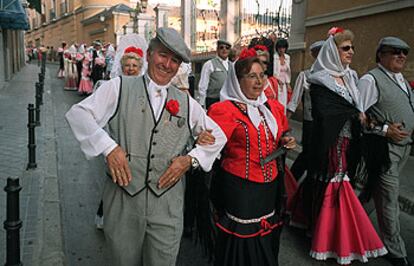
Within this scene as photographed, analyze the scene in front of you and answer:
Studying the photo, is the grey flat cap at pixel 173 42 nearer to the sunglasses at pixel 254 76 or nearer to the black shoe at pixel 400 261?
the sunglasses at pixel 254 76

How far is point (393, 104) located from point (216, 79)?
3960 mm

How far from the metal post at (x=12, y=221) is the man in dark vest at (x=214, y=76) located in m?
4.75

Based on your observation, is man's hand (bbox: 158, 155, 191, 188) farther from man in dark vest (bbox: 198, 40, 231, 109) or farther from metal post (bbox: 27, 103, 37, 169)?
man in dark vest (bbox: 198, 40, 231, 109)

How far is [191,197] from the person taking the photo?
2971mm

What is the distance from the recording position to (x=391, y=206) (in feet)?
12.0

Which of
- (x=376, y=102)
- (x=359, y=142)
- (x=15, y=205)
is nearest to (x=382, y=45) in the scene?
(x=376, y=102)

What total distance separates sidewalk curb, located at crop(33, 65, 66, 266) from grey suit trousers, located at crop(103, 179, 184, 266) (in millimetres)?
1455

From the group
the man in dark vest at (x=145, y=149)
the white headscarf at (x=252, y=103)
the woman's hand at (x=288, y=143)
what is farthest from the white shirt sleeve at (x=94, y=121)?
the woman's hand at (x=288, y=143)

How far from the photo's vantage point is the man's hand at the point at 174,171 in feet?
7.30

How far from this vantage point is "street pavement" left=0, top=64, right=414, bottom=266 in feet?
12.1

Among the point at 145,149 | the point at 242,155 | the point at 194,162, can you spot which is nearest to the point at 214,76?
the point at 242,155

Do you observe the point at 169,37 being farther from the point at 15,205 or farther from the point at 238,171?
the point at 15,205

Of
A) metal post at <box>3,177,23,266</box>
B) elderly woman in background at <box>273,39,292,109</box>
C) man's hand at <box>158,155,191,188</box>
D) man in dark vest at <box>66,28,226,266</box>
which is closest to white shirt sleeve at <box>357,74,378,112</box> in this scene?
man in dark vest at <box>66,28,226,266</box>

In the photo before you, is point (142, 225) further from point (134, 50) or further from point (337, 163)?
point (134, 50)
